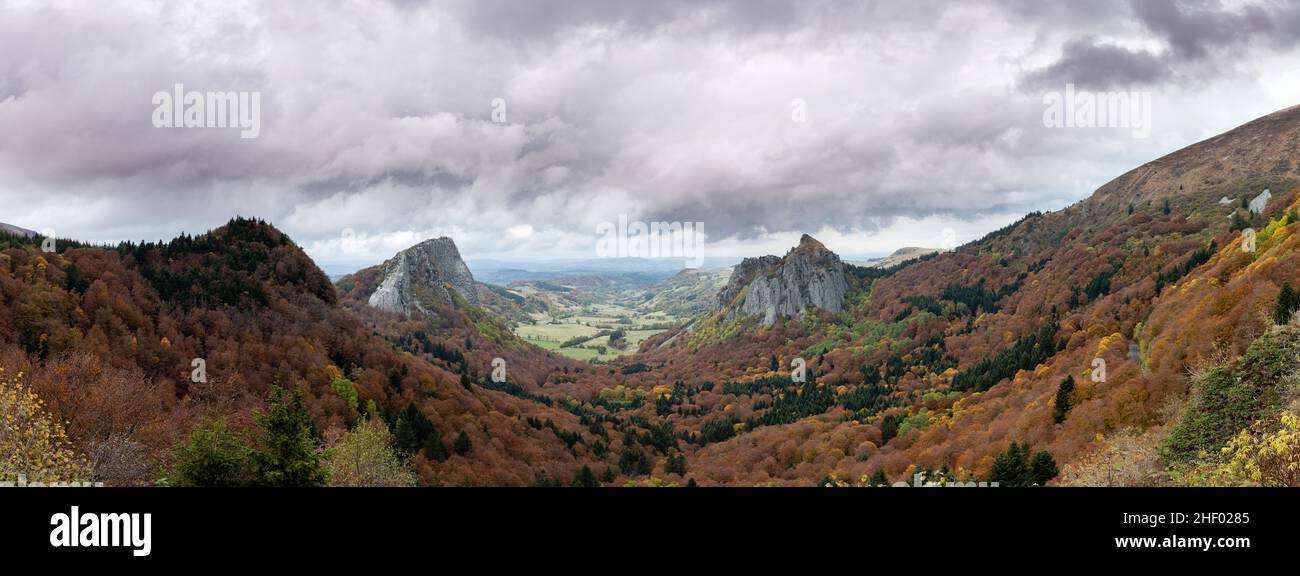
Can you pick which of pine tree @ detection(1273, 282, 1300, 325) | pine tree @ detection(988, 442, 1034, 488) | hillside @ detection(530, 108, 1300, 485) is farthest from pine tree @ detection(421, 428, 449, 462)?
pine tree @ detection(1273, 282, 1300, 325)

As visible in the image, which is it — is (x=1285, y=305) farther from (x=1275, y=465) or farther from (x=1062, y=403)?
(x=1062, y=403)

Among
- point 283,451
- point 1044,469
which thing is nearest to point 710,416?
point 1044,469

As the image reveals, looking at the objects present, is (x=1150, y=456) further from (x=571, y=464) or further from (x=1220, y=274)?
(x=571, y=464)

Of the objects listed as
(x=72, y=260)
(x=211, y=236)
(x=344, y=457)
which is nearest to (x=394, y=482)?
(x=344, y=457)

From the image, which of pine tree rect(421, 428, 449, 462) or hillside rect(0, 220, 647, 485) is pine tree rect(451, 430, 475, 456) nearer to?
hillside rect(0, 220, 647, 485)

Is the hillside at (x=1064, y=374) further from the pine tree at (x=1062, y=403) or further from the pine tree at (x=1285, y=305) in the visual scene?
the pine tree at (x=1285, y=305)
